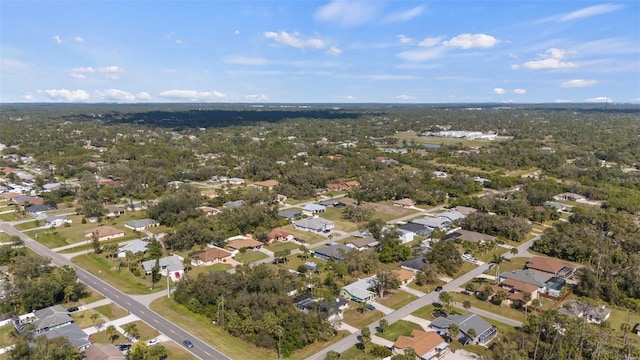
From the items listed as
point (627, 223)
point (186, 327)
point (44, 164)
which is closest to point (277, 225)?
point (186, 327)

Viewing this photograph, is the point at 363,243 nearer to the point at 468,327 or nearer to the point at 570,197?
the point at 468,327

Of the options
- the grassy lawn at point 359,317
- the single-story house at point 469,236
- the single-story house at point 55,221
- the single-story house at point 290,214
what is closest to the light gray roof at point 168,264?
the grassy lawn at point 359,317

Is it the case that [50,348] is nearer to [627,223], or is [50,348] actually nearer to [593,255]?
[593,255]

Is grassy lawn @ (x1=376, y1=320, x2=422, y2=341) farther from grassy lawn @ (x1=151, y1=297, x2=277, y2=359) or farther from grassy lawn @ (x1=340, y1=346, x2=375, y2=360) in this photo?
grassy lawn @ (x1=151, y1=297, x2=277, y2=359)

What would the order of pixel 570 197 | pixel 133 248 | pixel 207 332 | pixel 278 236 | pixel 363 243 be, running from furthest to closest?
pixel 570 197, pixel 278 236, pixel 363 243, pixel 133 248, pixel 207 332

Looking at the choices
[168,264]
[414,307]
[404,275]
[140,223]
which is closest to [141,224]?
[140,223]

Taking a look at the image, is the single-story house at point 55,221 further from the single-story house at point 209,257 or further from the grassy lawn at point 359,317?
the grassy lawn at point 359,317

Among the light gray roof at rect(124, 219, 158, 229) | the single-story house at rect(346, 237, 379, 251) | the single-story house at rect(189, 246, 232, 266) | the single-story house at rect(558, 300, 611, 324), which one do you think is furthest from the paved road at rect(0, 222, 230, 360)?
the single-story house at rect(558, 300, 611, 324)
